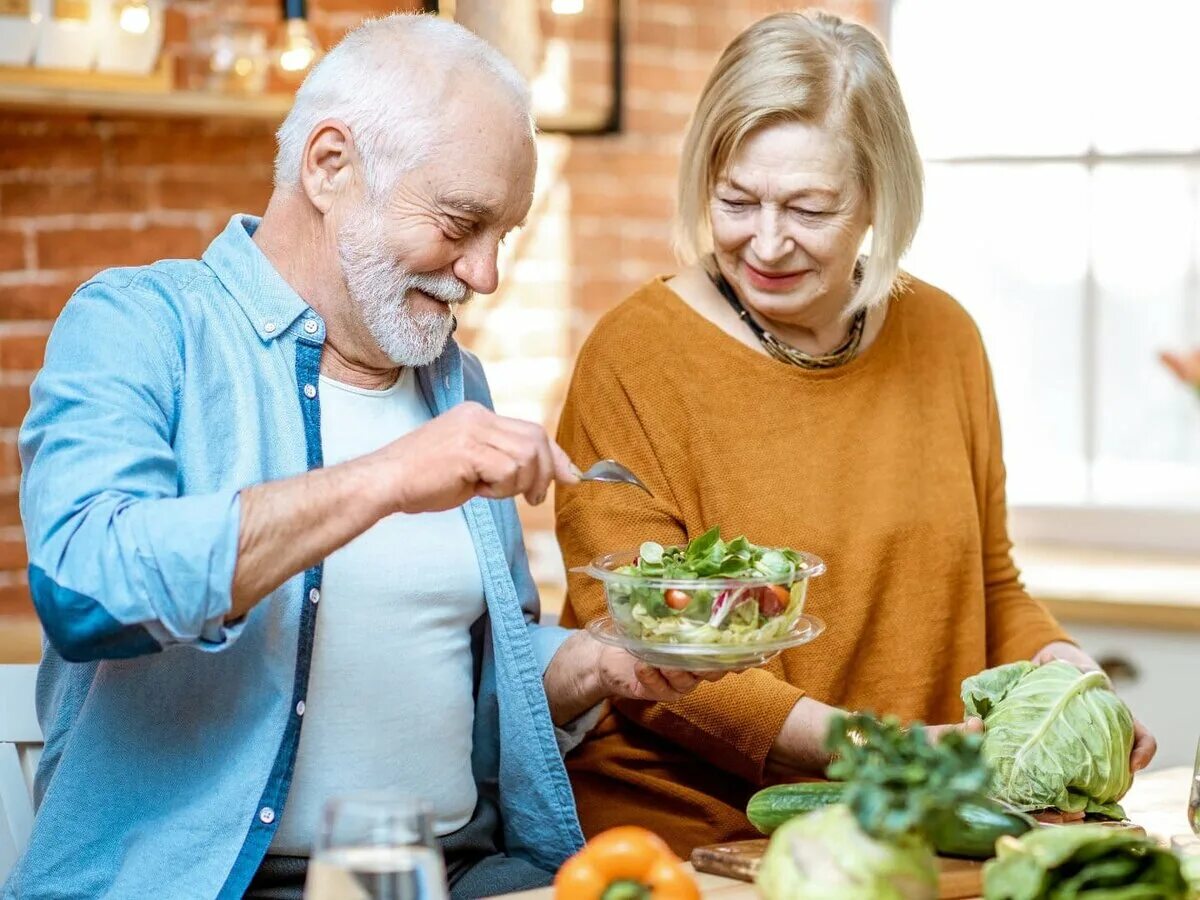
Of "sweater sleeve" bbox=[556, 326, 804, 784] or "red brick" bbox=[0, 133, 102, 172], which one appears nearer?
"sweater sleeve" bbox=[556, 326, 804, 784]

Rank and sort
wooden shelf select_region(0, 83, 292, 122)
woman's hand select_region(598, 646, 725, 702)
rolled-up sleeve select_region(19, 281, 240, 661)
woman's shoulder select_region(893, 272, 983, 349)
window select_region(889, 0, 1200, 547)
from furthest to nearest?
window select_region(889, 0, 1200, 547) → wooden shelf select_region(0, 83, 292, 122) → woman's shoulder select_region(893, 272, 983, 349) → woman's hand select_region(598, 646, 725, 702) → rolled-up sleeve select_region(19, 281, 240, 661)

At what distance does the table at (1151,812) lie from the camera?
1.51m

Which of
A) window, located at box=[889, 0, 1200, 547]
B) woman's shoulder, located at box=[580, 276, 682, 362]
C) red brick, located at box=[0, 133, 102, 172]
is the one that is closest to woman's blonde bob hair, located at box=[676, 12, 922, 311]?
woman's shoulder, located at box=[580, 276, 682, 362]

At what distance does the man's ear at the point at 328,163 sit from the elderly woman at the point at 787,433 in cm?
52

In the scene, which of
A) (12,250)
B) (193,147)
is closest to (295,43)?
(193,147)

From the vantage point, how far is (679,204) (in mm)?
2303

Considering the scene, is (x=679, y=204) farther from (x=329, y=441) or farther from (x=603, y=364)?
(x=329, y=441)

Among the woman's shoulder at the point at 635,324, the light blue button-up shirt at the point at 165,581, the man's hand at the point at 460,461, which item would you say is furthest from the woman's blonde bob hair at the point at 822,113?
the man's hand at the point at 460,461

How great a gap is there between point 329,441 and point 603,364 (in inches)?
19.4

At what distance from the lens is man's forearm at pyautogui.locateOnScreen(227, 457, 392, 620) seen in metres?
1.51

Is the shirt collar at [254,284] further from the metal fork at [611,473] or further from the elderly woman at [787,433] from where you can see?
the elderly woman at [787,433]

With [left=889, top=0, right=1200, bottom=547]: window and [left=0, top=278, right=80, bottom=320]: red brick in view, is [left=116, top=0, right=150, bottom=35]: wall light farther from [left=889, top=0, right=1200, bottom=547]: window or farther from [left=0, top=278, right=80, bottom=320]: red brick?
[left=889, top=0, right=1200, bottom=547]: window

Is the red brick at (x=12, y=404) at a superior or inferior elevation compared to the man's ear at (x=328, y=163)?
inferior

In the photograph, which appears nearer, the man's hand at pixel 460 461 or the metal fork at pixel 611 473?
the man's hand at pixel 460 461
